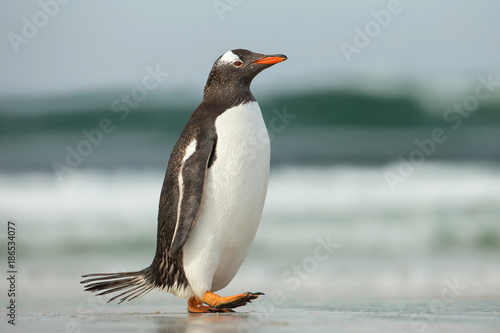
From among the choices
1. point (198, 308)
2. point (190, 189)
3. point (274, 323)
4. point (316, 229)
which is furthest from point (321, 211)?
point (274, 323)

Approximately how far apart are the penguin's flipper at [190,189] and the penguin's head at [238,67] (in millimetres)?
481

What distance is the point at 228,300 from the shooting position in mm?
3475

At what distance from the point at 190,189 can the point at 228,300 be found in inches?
26.0

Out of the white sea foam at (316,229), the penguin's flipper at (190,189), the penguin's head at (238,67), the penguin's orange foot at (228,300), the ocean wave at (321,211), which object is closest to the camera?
the penguin's orange foot at (228,300)

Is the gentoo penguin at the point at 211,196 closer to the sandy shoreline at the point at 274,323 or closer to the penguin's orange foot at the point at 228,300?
the penguin's orange foot at the point at 228,300

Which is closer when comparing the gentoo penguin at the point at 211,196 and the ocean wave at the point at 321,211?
the gentoo penguin at the point at 211,196

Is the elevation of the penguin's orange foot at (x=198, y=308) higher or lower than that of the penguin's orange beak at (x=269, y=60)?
lower

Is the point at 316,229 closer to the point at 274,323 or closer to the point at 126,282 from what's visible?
the point at 126,282

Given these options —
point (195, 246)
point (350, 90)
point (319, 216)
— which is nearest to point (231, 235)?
point (195, 246)

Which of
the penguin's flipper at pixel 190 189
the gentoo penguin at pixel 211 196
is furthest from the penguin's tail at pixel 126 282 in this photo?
the penguin's flipper at pixel 190 189

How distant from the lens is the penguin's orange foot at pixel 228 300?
11.2ft

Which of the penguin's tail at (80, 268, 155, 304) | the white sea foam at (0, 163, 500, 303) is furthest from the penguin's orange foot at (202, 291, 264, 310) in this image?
the white sea foam at (0, 163, 500, 303)

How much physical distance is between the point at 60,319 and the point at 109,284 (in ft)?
2.21

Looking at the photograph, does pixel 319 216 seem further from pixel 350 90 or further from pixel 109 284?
pixel 350 90
